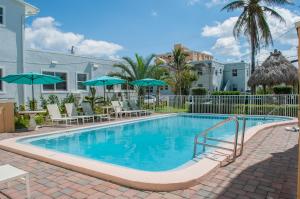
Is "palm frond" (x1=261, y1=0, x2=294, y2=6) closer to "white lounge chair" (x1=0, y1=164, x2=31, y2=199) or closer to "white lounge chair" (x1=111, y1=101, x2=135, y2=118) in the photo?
"white lounge chair" (x1=111, y1=101, x2=135, y2=118)

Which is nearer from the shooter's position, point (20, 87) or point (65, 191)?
point (65, 191)

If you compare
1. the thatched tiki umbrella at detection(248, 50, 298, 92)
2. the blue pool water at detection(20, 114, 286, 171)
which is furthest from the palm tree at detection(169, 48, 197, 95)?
the blue pool water at detection(20, 114, 286, 171)

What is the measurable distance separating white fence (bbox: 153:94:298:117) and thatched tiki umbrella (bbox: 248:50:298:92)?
14.8ft

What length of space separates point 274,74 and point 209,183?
1864 cm

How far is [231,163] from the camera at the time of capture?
5379 mm

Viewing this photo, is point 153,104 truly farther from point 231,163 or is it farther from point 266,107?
point 231,163

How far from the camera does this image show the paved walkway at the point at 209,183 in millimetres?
3840

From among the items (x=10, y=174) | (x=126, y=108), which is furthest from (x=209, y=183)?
(x=126, y=108)

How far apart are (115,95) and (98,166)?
16571 millimetres

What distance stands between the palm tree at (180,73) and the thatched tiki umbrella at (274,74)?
335 inches

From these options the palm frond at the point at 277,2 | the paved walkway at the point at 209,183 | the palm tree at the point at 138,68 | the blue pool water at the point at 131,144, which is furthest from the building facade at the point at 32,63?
the palm frond at the point at 277,2

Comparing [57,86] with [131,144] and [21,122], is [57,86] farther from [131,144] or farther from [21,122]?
[131,144]

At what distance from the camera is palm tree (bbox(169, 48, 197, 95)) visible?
2784 cm

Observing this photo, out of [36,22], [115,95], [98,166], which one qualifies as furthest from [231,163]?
[36,22]
